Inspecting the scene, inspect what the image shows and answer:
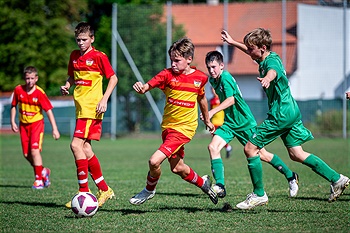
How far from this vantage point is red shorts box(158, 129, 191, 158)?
24.1ft

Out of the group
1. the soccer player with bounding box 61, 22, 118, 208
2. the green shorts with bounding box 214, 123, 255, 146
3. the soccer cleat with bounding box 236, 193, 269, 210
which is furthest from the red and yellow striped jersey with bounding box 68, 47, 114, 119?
the soccer cleat with bounding box 236, 193, 269, 210

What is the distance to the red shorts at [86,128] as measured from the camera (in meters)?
7.91

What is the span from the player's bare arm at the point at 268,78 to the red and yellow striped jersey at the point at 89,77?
2.13 meters

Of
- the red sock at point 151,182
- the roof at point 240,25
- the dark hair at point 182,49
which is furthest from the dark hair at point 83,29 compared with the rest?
the roof at point 240,25

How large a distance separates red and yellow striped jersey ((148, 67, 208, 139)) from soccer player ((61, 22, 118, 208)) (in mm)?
755

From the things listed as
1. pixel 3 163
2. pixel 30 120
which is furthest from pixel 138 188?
pixel 3 163

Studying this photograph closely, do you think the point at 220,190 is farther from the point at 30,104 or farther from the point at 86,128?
the point at 30,104

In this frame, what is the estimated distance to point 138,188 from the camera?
33.6 ft

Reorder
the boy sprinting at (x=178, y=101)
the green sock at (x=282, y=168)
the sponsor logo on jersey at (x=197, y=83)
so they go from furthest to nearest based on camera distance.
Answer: the green sock at (x=282, y=168)
the sponsor logo on jersey at (x=197, y=83)
the boy sprinting at (x=178, y=101)

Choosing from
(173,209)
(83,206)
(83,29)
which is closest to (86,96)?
(83,29)

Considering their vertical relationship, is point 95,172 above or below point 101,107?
below

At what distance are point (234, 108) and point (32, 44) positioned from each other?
105ft

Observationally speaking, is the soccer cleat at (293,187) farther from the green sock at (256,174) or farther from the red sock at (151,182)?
the red sock at (151,182)

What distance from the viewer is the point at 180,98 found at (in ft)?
24.8
